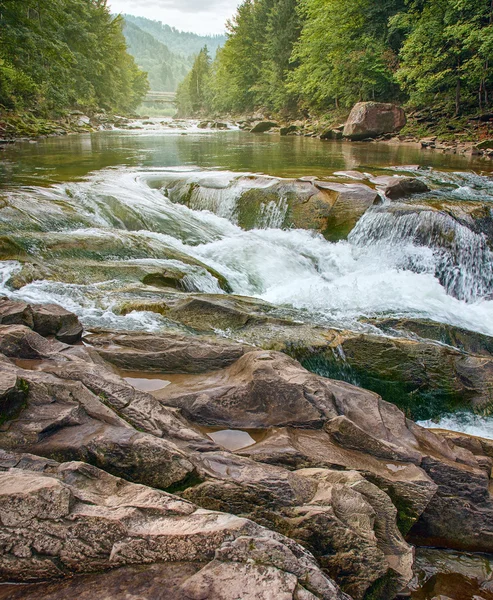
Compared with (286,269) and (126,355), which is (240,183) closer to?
(286,269)

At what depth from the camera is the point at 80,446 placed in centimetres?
269

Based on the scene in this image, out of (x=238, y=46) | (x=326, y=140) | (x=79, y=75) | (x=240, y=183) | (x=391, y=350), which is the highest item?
(x=238, y=46)

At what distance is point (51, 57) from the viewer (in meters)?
28.9

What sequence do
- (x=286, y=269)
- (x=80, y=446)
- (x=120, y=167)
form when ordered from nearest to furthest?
(x=80, y=446) → (x=286, y=269) → (x=120, y=167)

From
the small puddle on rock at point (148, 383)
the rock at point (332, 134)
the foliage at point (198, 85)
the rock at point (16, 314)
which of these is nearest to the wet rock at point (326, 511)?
the small puddle on rock at point (148, 383)

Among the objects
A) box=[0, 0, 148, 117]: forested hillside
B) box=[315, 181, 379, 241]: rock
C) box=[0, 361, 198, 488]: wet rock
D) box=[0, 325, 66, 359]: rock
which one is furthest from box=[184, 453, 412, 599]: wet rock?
box=[0, 0, 148, 117]: forested hillside

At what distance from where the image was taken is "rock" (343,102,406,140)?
26.8 meters

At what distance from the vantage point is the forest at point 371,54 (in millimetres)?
23281

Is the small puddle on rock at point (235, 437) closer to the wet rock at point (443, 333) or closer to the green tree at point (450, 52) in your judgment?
the wet rock at point (443, 333)

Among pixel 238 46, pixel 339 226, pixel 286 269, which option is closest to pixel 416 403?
pixel 286 269

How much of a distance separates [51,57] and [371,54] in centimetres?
2216

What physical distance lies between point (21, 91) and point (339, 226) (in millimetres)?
28857

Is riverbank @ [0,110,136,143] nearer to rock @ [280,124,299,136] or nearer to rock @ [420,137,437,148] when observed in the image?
rock @ [280,124,299,136]

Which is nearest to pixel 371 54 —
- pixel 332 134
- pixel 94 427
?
pixel 332 134
